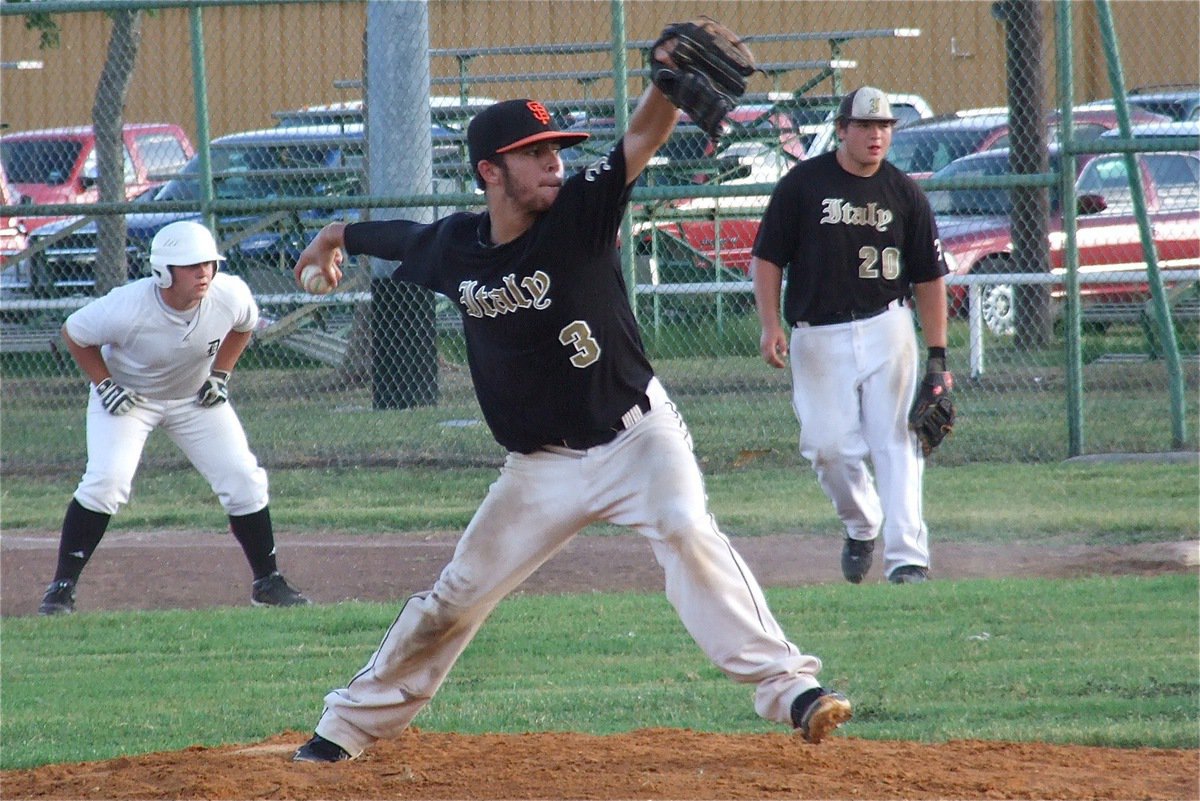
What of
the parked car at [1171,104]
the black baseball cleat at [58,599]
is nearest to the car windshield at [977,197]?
the parked car at [1171,104]

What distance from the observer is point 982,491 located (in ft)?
33.6

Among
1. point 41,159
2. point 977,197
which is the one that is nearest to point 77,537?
point 977,197

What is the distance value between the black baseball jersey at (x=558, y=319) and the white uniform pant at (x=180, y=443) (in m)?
3.72

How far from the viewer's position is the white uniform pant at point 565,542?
444cm

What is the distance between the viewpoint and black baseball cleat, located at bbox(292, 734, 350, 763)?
4.95 meters

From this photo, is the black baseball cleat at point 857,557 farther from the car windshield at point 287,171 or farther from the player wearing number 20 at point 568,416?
the car windshield at point 287,171

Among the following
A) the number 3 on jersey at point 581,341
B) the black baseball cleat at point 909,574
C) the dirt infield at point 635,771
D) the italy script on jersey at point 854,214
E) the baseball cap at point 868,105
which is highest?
the baseball cap at point 868,105

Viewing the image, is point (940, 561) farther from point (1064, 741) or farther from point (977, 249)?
point (977, 249)

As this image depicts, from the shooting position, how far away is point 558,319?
4.58 meters

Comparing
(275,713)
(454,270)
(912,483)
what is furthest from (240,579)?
(454,270)

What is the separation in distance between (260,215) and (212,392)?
205 inches

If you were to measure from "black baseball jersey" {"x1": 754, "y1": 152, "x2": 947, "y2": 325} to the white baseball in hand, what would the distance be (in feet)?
9.53

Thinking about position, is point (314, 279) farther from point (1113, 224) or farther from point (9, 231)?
point (9, 231)

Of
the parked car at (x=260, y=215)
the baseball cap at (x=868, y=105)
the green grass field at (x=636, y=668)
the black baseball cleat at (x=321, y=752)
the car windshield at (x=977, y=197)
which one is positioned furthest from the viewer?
the car windshield at (x=977, y=197)
